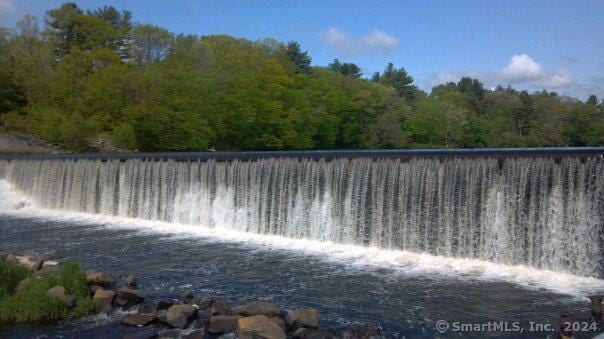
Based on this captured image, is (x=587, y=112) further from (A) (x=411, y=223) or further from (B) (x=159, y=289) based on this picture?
(B) (x=159, y=289)

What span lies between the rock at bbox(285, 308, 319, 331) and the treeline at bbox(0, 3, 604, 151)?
3090 cm

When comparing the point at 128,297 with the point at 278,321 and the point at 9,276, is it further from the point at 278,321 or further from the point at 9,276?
the point at 278,321

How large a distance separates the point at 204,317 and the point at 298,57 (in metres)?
56.8

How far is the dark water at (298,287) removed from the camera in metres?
8.65

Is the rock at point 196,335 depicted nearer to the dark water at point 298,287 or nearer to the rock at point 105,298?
the dark water at point 298,287

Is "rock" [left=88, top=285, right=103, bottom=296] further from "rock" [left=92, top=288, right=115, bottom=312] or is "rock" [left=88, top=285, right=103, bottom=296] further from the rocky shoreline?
"rock" [left=92, top=288, right=115, bottom=312]

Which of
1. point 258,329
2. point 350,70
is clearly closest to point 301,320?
point 258,329

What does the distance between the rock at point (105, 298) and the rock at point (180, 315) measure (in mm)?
1302

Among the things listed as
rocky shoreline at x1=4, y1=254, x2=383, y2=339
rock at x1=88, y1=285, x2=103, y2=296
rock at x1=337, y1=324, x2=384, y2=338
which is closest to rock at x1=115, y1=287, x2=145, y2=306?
rocky shoreline at x1=4, y1=254, x2=383, y2=339

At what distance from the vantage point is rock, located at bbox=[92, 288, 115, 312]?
909 centimetres

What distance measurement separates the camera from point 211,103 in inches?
1763

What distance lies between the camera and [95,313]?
9.00 meters

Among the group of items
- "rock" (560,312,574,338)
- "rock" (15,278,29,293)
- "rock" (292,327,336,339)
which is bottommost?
"rock" (15,278,29,293)

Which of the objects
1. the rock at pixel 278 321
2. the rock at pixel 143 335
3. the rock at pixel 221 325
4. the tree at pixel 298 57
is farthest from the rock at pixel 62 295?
the tree at pixel 298 57
